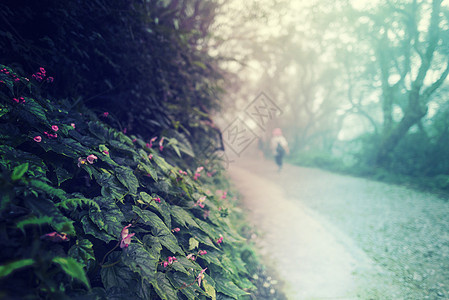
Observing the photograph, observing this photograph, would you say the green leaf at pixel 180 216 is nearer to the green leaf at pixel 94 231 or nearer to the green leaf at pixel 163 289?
the green leaf at pixel 163 289

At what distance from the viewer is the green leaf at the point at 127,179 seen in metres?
1.45

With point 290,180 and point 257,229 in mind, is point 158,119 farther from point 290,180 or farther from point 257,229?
point 290,180

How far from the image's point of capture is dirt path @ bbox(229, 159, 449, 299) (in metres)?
2.54

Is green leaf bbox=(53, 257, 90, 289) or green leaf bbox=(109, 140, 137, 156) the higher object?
green leaf bbox=(109, 140, 137, 156)

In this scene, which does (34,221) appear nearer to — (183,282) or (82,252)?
(82,252)

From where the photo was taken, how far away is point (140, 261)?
113 centimetres

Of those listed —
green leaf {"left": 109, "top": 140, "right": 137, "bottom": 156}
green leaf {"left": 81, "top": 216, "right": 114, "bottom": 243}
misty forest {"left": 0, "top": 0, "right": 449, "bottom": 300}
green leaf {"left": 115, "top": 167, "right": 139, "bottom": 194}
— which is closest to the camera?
misty forest {"left": 0, "top": 0, "right": 449, "bottom": 300}

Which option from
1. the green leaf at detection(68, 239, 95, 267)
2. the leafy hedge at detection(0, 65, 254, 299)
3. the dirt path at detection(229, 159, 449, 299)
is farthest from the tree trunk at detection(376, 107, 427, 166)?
the green leaf at detection(68, 239, 95, 267)

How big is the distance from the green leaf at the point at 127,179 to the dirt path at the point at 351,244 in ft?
7.67

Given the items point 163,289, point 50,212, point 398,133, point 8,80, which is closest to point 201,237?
point 163,289

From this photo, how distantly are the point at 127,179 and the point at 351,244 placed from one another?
3.88 metres

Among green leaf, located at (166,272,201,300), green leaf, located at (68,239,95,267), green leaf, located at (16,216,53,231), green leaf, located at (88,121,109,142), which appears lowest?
green leaf, located at (166,272,201,300)

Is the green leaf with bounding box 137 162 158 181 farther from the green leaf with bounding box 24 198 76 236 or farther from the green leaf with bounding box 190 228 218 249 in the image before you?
the green leaf with bounding box 24 198 76 236

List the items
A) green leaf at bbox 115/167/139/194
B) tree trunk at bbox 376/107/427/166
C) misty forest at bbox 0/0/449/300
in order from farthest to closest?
tree trunk at bbox 376/107/427/166 → green leaf at bbox 115/167/139/194 → misty forest at bbox 0/0/449/300
